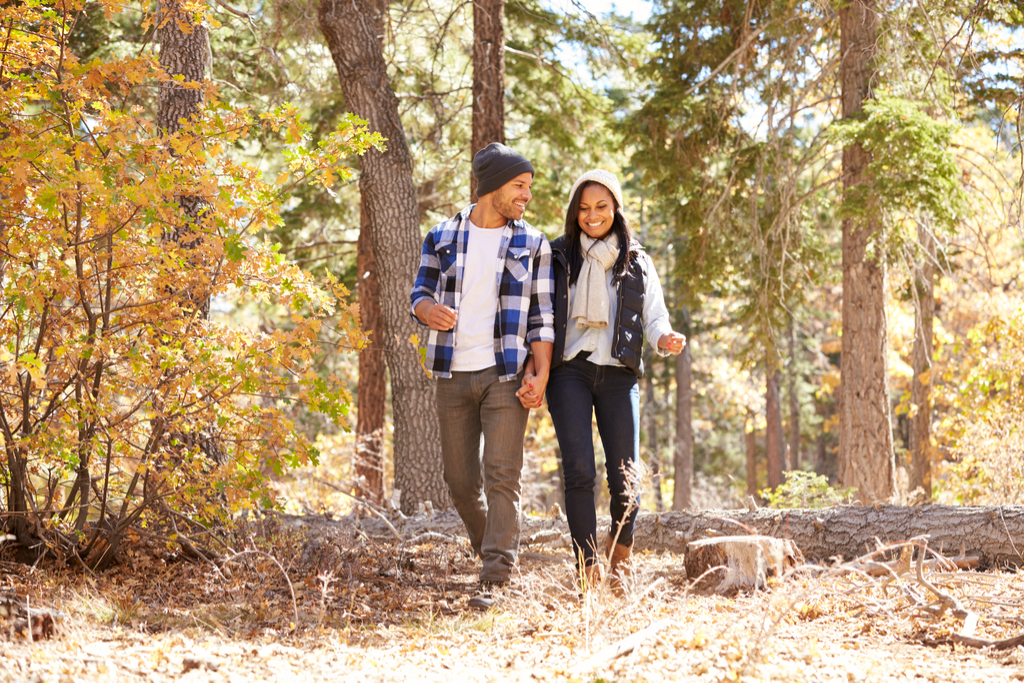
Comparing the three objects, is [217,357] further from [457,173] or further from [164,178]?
[457,173]

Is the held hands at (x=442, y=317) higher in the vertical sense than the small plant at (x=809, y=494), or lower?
higher

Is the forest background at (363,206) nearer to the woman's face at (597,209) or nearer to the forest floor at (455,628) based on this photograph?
the forest floor at (455,628)

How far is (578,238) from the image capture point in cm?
399

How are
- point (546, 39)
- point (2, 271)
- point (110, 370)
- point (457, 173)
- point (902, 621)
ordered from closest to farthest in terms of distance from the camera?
point (902, 621) → point (2, 271) → point (110, 370) → point (546, 39) → point (457, 173)

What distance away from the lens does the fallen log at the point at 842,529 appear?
4.32 metres

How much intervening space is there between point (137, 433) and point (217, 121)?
1.66 metres

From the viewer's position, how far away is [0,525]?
12.9 ft

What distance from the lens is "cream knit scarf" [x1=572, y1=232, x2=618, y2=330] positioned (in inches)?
147

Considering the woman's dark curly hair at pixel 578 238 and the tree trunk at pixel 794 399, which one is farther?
the tree trunk at pixel 794 399

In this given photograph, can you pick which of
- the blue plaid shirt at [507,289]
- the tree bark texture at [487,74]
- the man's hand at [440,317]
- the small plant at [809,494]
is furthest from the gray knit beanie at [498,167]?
the small plant at [809,494]

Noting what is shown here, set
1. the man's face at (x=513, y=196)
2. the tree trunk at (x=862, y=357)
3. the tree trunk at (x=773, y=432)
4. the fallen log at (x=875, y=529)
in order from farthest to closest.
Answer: the tree trunk at (x=773, y=432) → the tree trunk at (x=862, y=357) → the fallen log at (x=875, y=529) → the man's face at (x=513, y=196)

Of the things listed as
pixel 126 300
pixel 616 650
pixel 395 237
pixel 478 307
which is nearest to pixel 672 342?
pixel 478 307

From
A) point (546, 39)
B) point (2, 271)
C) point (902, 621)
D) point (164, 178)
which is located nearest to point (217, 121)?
point (164, 178)

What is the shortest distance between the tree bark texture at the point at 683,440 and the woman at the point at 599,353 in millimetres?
16092
